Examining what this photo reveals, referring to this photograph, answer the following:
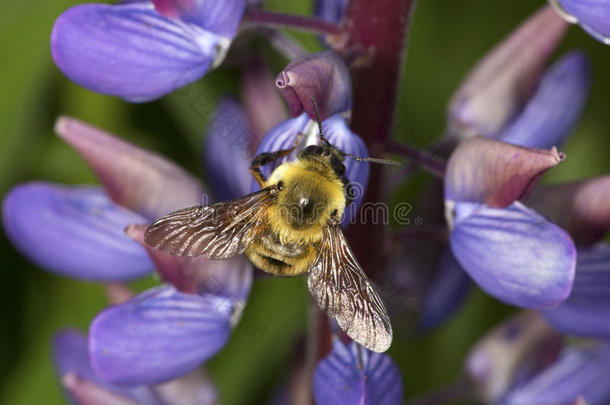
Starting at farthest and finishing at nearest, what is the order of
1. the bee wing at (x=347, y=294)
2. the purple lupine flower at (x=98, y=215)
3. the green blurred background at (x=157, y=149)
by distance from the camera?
1. the green blurred background at (x=157, y=149)
2. the purple lupine flower at (x=98, y=215)
3. the bee wing at (x=347, y=294)

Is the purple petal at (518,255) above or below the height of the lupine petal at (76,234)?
above

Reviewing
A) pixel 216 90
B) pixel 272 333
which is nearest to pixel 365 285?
pixel 272 333

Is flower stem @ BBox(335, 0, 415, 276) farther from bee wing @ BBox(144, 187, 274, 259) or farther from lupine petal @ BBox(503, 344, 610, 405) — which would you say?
lupine petal @ BBox(503, 344, 610, 405)

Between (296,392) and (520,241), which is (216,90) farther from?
(520,241)

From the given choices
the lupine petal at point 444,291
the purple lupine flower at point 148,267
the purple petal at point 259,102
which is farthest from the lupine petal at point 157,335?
the lupine petal at point 444,291

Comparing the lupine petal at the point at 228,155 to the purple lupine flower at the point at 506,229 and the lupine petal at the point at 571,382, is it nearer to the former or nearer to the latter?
the purple lupine flower at the point at 506,229

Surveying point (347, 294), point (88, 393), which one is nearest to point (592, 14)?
point (347, 294)
